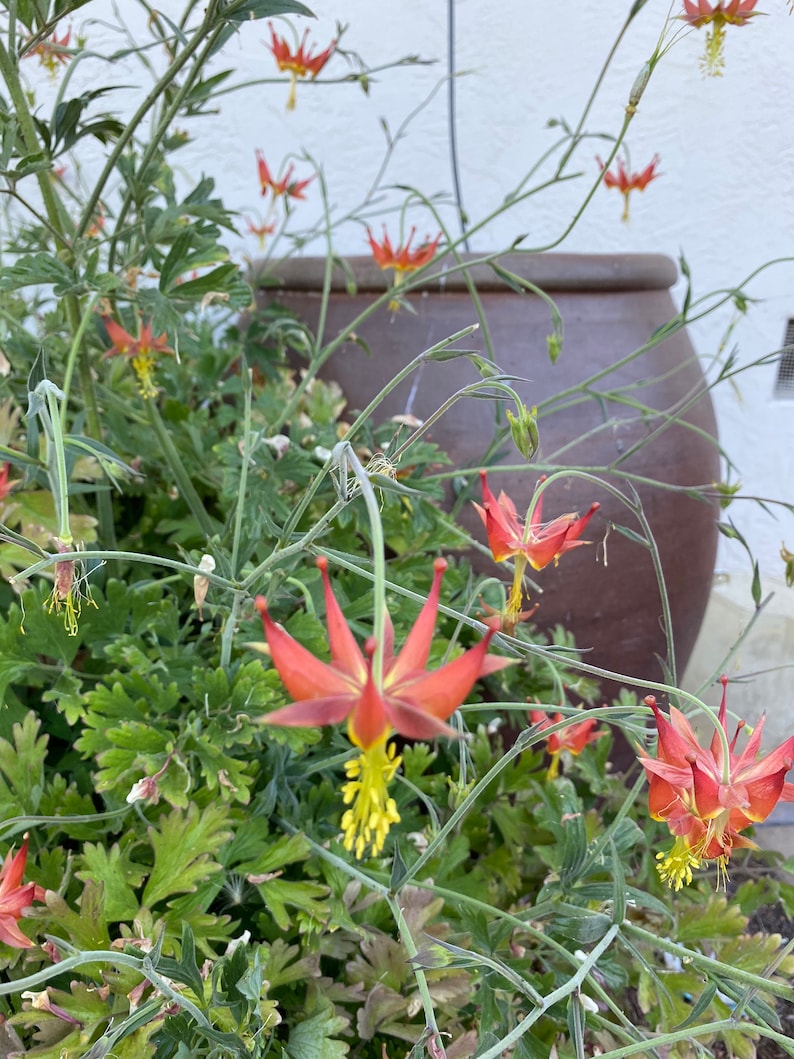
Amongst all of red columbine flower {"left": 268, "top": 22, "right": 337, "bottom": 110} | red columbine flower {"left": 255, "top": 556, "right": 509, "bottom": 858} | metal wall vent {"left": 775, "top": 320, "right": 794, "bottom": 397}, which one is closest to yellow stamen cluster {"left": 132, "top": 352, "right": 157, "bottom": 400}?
red columbine flower {"left": 268, "top": 22, "right": 337, "bottom": 110}

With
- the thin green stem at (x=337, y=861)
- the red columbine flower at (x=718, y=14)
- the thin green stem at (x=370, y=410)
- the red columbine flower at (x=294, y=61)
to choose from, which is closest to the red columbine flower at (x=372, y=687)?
the thin green stem at (x=370, y=410)

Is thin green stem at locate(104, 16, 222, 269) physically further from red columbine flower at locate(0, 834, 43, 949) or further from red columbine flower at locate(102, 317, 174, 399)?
red columbine flower at locate(0, 834, 43, 949)

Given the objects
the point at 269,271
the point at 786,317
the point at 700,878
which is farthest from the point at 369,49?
the point at 700,878

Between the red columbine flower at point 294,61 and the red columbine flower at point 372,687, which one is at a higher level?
the red columbine flower at point 294,61

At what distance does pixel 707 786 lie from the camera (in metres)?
0.35

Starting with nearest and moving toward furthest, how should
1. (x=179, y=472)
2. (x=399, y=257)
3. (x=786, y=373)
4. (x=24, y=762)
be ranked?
(x=24, y=762), (x=179, y=472), (x=399, y=257), (x=786, y=373)

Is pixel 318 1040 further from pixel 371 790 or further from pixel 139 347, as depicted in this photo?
pixel 139 347

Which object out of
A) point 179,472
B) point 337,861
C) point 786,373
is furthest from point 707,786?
point 786,373

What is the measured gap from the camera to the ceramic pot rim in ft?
2.98

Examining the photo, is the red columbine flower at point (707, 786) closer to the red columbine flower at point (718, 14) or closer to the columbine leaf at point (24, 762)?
the columbine leaf at point (24, 762)

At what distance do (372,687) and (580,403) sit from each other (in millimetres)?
732

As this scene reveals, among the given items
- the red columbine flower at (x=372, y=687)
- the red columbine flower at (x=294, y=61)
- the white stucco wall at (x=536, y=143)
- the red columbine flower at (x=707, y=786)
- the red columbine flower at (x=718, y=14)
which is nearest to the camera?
the red columbine flower at (x=372, y=687)

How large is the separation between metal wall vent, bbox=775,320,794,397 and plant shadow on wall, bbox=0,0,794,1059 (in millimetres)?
324

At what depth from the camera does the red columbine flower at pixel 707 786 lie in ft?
1.15
